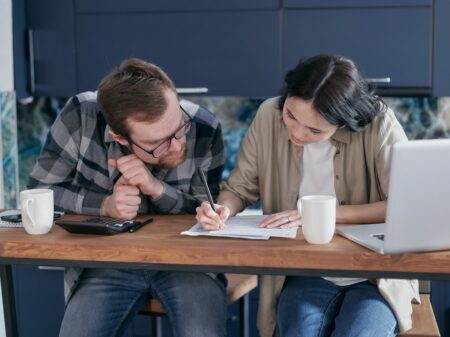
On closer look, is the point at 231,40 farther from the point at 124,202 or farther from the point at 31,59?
the point at 124,202

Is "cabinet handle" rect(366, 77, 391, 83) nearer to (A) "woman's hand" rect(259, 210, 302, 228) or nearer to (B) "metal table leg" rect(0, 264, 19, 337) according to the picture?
(A) "woman's hand" rect(259, 210, 302, 228)

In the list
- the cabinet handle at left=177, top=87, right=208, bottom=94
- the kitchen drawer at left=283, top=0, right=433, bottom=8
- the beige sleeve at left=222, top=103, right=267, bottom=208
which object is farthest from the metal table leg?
the kitchen drawer at left=283, top=0, right=433, bottom=8

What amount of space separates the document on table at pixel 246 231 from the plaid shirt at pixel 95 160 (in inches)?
12.4

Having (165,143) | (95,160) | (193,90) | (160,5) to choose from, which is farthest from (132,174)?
(160,5)

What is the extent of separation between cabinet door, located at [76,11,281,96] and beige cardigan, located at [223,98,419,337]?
0.88m

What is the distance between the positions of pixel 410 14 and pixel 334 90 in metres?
1.21

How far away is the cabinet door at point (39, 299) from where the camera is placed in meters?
3.30

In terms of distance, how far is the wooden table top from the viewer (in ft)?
5.36

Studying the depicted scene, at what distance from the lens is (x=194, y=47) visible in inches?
127

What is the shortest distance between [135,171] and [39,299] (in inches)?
59.7

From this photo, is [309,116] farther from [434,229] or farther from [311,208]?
[434,229]

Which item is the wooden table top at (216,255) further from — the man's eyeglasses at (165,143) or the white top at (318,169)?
the white top at (318,169)

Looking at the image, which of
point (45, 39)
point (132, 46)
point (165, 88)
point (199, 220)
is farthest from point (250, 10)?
point (199, 220)

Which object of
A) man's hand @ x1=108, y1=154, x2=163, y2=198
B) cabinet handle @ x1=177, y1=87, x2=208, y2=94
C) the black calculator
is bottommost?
the black calculator
